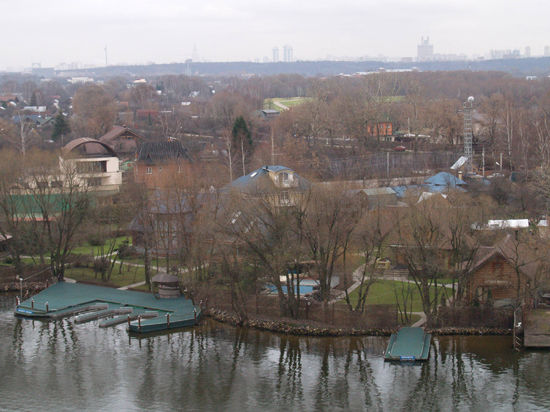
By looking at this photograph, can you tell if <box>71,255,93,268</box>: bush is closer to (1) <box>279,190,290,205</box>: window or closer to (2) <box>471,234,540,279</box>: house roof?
(1) <box>279,190,290,205</box>: window

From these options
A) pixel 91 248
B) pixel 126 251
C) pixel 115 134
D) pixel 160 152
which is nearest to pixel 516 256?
pixel 126 251

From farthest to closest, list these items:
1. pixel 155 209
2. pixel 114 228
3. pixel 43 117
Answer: pixel 43 117 → pixel 114 228 → pixel 155 209

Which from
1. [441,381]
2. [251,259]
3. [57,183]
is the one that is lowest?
[441,381]

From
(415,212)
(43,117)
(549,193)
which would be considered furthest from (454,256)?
(43,117)

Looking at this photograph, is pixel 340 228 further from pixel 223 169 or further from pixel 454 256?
pixel 223 169

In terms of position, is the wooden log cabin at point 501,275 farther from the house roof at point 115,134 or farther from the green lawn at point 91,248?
the house roof at point 115,134

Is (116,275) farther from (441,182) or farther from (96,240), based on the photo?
(441,182)

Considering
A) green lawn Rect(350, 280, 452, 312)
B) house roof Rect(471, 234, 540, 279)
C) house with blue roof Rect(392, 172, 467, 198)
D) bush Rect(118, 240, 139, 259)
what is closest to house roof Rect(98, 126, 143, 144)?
house with blue roof Rect(392, 172, 467, 198)
